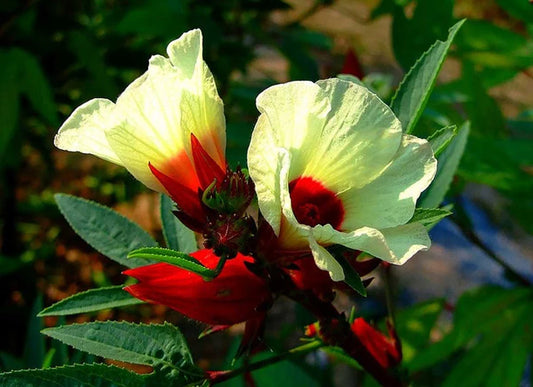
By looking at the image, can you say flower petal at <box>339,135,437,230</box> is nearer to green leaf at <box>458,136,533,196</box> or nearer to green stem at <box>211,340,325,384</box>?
green stem at <box>211,340,325,384</box>

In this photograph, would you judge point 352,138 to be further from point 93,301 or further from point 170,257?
point 93,301

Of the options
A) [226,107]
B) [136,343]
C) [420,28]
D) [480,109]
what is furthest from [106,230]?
[226,107]

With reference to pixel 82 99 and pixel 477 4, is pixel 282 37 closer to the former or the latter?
pixel 82 99

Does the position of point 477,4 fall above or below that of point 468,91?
below

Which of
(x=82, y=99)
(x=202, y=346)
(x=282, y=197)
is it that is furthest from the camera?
(x=202, y=346)

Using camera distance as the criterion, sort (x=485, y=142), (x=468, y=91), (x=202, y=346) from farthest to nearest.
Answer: (x=202, y=346), (x=468, y=91), (x=485, y=142)

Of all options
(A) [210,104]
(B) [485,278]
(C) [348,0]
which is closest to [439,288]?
(B) [485,278]

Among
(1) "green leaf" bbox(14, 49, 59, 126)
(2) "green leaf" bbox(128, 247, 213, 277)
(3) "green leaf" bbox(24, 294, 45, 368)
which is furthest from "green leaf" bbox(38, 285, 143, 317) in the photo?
(1) "green leaf" bbox(14, 49, 59, 126)
